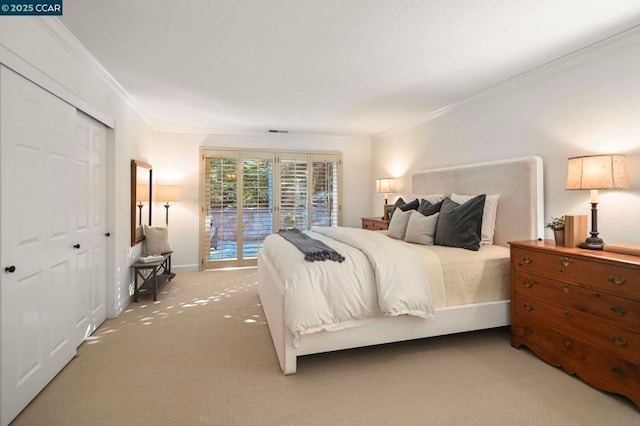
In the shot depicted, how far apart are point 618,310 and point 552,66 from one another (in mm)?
2138

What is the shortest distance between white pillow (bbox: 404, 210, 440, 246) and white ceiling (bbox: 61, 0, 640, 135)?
1.45 metres

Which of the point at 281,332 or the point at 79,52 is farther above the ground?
the point at 79,52

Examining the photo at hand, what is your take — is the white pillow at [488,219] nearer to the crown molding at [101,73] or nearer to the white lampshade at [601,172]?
the white lampshade at [601,172]

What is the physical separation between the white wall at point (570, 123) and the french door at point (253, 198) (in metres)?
2.71

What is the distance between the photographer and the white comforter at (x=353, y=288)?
215 cm

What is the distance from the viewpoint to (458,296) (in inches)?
103

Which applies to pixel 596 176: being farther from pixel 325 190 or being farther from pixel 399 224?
pixel 325 190

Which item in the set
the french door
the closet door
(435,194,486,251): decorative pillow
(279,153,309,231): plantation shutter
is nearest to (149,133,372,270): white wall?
the french door

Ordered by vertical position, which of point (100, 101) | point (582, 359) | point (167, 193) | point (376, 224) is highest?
point (100, 101)

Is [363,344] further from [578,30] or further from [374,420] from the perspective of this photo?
[578,30]

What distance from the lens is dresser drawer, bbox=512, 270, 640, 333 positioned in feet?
6.09

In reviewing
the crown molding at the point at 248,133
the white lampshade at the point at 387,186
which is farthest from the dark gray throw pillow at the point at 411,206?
the crown molding at the point at 248,133

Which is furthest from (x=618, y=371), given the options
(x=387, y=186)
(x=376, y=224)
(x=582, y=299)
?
(x=387, y=186)

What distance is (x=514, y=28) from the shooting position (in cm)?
223
